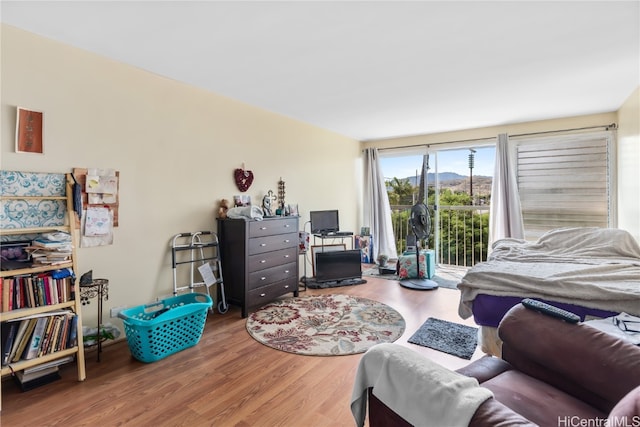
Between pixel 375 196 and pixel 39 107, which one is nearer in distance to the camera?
pixel 39 107

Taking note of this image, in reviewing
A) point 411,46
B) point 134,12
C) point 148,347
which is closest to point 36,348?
point 148,347

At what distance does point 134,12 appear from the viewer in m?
1.90

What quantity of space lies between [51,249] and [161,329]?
0.90m

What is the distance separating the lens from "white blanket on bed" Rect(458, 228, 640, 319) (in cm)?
192

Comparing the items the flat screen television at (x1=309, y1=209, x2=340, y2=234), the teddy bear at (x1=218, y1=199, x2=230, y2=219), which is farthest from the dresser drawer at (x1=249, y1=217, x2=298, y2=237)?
the flat screen television at (x1=309, y1=209, x2=340, y2=234)

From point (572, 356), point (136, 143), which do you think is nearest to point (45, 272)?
point (136, 143)

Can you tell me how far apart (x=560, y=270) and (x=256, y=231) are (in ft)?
8.71

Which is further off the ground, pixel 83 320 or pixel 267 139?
pixel 267 139

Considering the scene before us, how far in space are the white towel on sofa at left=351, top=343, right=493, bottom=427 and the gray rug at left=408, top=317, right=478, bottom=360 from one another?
1.60 m

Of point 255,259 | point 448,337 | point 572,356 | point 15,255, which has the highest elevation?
point 15,255

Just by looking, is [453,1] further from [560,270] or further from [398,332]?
[398,332]

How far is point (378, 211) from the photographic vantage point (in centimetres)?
583

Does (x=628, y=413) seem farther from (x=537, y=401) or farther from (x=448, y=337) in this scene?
(x=448, y=337)

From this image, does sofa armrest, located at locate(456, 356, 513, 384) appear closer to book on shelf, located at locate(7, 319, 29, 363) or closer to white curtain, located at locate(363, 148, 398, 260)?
book on shelf, located at locate(7, 319, 29, 363)
